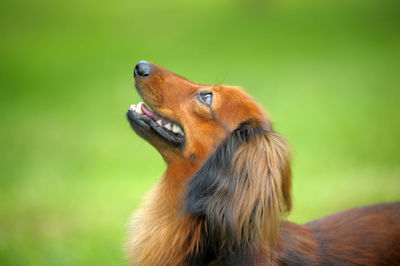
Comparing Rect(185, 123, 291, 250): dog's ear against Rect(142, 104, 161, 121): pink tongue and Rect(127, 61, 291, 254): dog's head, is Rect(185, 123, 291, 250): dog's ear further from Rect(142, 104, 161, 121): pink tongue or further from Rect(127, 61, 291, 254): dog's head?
Rect(142, 104, 161, 121): pink tongue

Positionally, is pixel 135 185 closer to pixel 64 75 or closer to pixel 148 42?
pixel 64 75

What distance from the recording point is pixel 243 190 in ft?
11.4

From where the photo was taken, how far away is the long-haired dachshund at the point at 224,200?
11.4 ft

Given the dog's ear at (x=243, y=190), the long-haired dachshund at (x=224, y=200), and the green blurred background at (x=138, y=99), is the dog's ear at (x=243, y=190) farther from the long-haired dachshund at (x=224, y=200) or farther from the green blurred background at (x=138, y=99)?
the green blurred background at (x=138, y=99)

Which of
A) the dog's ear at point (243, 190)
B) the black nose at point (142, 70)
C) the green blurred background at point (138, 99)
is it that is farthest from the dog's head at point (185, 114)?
the green blurred background at point (138, 99)

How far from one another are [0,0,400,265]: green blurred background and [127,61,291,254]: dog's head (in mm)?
984

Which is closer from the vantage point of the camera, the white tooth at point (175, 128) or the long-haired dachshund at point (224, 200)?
the long-haired dachshund at point (224, 200)

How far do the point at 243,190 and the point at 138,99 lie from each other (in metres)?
10.00

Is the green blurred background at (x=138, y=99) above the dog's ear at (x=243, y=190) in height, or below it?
above

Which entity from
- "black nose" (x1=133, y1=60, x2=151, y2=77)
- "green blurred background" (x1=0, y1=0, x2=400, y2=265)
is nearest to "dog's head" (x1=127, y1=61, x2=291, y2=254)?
"black nose" (x1=133, y1=60, x2=151, y2=77)

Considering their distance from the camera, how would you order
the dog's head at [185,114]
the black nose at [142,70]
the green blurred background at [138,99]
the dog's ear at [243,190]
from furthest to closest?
1. the green blurred background at [138,99]
2. the black nose at [142,70]
3. the dog's head at [185,114]
4. the dog's ear at [243,190]

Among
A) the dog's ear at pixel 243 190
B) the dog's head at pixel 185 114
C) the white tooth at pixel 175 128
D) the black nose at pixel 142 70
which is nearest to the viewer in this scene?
the dog's ear at pixel 243 190

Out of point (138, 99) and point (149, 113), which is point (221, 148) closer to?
point (149, 113)

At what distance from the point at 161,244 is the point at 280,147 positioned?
3.54ft
